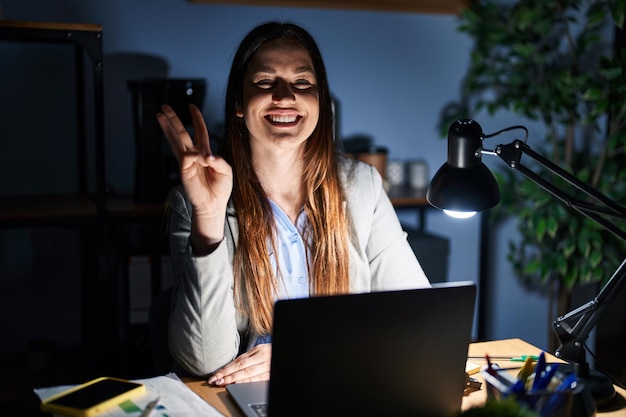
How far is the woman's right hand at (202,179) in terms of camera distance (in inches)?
54.2

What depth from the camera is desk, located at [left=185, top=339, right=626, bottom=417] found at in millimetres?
1282

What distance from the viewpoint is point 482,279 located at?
3344 mm

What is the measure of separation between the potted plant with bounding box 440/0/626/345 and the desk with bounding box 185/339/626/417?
1316mm

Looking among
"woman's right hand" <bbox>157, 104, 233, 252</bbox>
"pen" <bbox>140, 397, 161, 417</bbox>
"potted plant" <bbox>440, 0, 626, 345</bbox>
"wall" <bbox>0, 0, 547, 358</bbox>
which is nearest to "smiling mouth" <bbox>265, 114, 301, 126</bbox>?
"woman's right hand" <bbox>157, 104, 233, 252</bbox>

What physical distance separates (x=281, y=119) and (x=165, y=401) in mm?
733

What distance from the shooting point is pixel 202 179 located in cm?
141

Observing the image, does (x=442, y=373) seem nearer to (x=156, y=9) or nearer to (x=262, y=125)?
(x=262, y=125)

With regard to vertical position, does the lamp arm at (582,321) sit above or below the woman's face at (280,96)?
below

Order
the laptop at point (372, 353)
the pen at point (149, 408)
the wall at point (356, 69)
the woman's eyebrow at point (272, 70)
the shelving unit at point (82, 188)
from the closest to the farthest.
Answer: the laptop at point (372, 353)
the pen at point (149, 408)
the woman's eyebrow at point (272, 70)
the shelving unit at point (82, 188)
the wall at point (356, 69)

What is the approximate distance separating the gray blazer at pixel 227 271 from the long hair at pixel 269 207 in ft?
0.11

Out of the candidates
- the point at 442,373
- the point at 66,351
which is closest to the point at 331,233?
the point at 442,373

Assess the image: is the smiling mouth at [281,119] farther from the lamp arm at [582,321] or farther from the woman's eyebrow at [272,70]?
the lamp arm at [582,321]

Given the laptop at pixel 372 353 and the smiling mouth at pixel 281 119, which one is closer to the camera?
the laptop at pixel 372 353

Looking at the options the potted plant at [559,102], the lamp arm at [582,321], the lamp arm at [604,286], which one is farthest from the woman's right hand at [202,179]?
the potted plant at [559,102]
